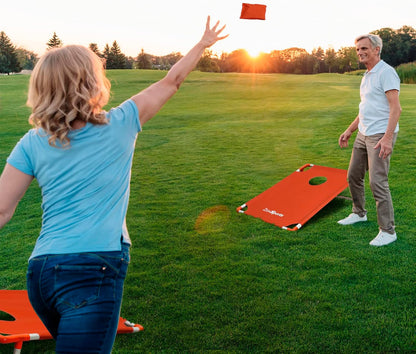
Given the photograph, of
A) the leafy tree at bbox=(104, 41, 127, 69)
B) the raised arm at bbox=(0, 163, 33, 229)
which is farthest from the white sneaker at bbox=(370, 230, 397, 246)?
the leafy tree at bbox=(104, 41, 127, 69)

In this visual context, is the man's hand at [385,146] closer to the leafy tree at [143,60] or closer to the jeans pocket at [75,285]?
the jeans pocket at [75,285]

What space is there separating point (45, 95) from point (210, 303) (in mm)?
2757

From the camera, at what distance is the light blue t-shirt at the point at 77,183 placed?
1.61 metres

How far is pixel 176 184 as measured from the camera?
26.3 ft

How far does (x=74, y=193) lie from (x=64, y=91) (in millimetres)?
379

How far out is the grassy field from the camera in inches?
133

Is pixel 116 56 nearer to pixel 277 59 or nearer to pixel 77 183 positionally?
pixel 277 59

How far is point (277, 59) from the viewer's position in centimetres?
7612

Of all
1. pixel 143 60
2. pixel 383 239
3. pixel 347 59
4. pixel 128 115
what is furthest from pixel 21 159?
pixel 143 60

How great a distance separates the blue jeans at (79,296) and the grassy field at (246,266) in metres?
1.84

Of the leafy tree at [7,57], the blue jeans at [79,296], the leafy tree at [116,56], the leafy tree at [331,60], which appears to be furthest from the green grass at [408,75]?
the leafy tree at [7,57]

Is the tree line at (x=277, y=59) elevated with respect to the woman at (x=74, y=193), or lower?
elevated

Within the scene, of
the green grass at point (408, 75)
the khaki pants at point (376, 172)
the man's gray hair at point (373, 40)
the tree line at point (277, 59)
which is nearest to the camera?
the man's gray hair at point (373, 40)

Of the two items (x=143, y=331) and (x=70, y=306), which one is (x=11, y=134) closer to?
(x=143, y=331)
